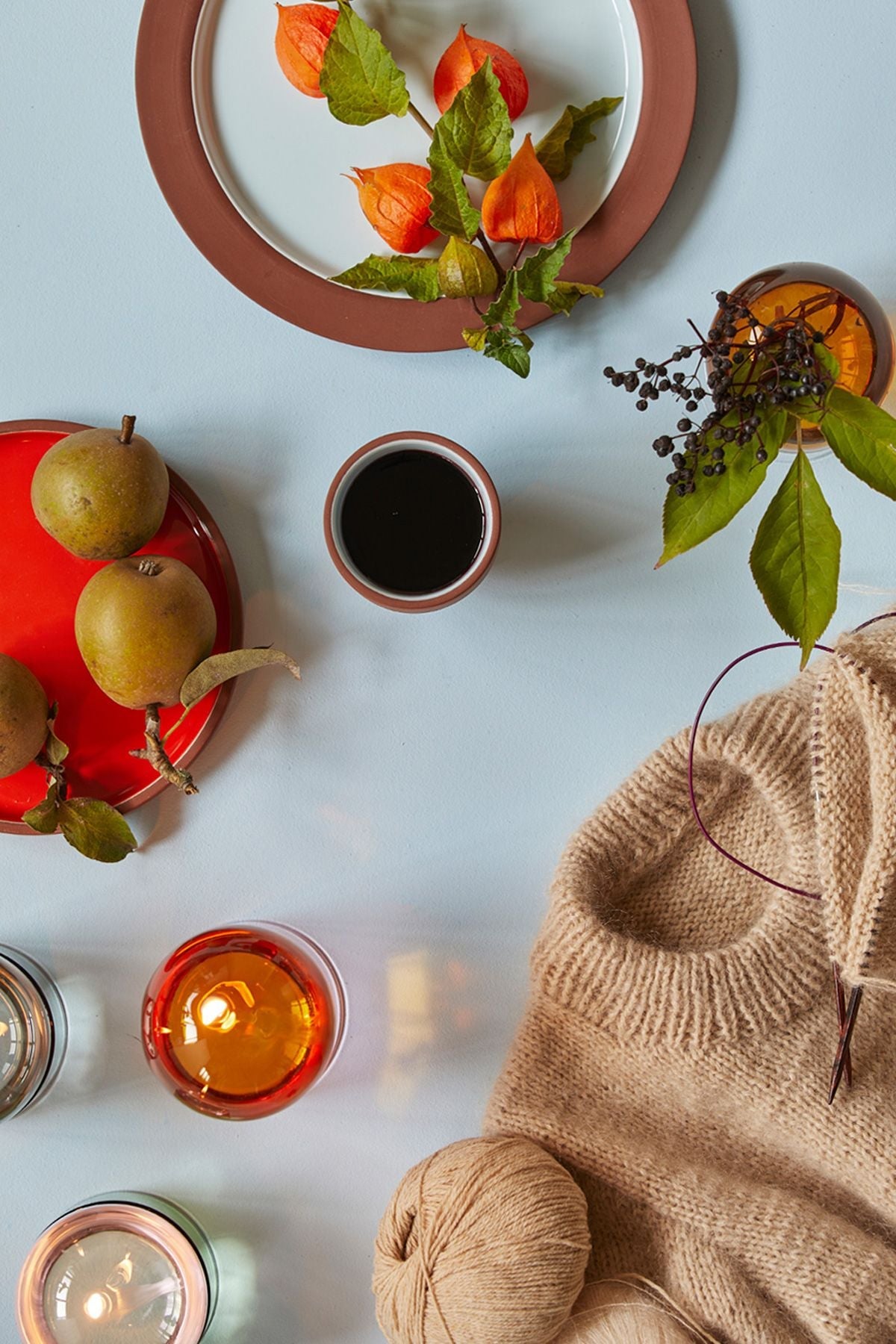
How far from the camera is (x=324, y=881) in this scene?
30.4 inches

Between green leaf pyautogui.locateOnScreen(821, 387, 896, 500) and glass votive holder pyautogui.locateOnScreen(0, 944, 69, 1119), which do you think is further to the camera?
glass votive holder pyautogui.locateOnScreen(0, 944, 69, 1119)

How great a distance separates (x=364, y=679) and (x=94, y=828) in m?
0.20

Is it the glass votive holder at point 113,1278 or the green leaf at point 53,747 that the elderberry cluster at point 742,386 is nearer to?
the green leaf at point 53,747

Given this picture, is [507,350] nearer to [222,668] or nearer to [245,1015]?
[222,668]

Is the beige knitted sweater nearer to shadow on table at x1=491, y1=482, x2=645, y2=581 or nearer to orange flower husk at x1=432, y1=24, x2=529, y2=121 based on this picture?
shadow on table at x1=491, y1=482, x2=645, y2=581

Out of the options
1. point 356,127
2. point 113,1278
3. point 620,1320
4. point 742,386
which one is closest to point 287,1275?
point 113,1278

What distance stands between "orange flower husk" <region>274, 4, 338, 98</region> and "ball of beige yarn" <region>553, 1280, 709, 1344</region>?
775 millimetres

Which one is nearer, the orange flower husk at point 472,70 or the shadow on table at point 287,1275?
the orange flower husk at point 472,70

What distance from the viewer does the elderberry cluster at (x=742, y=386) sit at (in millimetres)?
596

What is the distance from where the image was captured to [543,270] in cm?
66

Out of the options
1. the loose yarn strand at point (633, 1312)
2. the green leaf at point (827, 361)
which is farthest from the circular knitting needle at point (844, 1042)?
Result: the green leaf at point (827, 361)

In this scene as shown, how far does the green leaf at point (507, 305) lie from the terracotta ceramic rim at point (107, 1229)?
62 centimetres

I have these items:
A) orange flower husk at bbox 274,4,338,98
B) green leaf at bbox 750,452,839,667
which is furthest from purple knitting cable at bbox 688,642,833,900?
orange flower husk at bbox 274,4,338,98

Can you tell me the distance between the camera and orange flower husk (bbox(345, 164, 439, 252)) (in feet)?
2.23
